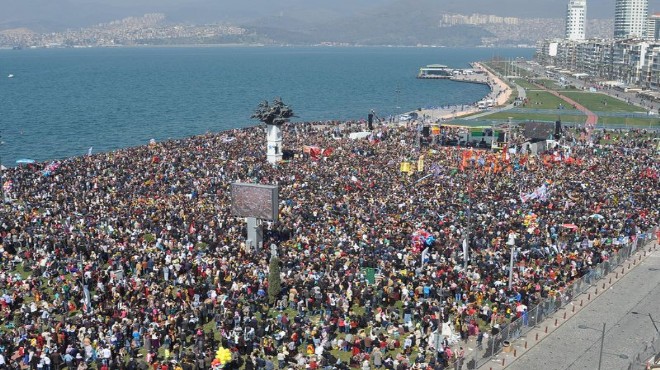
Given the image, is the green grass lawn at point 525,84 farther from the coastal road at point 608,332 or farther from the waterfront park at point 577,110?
the coastal road at point 608,332

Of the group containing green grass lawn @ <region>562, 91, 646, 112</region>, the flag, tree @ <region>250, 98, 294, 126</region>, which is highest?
tree @ <region>250, 98, 294, 126</region>

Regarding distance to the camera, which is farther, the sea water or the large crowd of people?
the sea water

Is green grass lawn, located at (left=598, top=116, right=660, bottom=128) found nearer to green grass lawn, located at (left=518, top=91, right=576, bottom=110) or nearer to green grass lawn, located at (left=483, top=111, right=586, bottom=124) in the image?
green grass lawn, located at (left=483, top=111, right=586, bottom=124)

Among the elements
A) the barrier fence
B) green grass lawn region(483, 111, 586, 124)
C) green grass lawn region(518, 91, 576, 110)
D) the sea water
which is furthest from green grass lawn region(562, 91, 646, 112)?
the barrier fence

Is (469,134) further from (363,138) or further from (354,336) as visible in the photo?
(354,336)

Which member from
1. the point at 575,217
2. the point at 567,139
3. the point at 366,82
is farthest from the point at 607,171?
the point at 366,82

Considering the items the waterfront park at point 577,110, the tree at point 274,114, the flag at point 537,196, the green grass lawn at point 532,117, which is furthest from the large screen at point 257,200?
the green grass lawn at point 532,117

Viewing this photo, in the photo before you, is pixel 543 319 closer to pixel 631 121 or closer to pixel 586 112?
pixel 631 121
